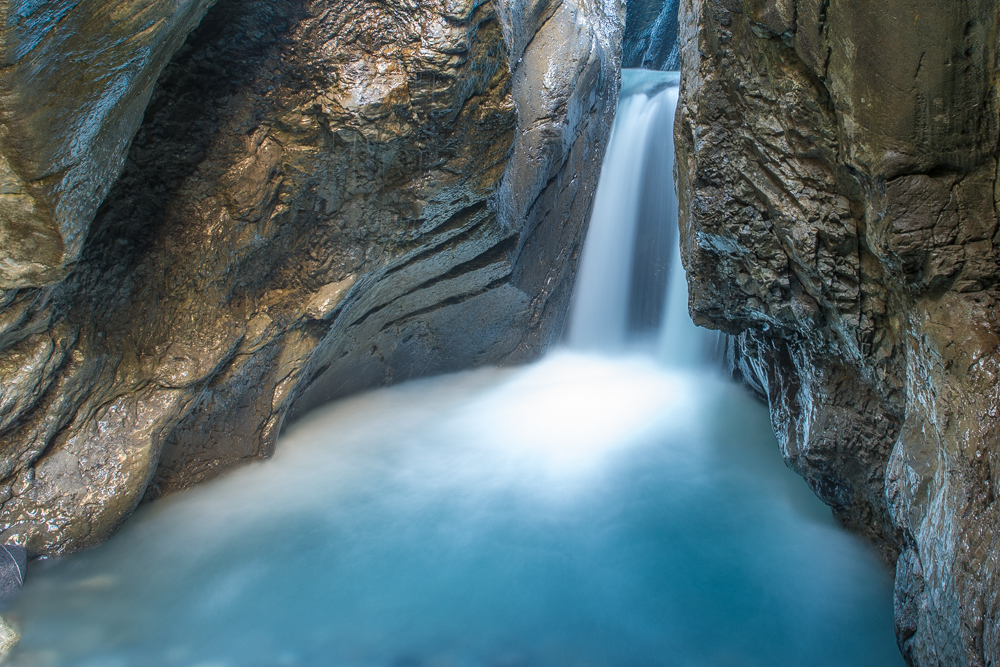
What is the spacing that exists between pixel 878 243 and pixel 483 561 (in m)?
2.62

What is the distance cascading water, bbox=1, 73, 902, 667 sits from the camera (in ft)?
9.30

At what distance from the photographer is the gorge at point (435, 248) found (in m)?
2.14

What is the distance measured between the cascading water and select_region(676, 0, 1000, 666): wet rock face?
572mm

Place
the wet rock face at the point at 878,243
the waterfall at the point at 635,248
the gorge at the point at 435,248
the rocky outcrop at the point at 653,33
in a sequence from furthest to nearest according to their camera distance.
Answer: the rocky outcrop at the point at 653,33, the waterfall at the point at 635,248, the gorge at the point at 435,248, the wet rock face at the point at 878,243

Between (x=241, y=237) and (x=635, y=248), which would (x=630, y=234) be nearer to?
(x=635, y=248)

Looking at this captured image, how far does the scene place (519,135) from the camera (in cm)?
496

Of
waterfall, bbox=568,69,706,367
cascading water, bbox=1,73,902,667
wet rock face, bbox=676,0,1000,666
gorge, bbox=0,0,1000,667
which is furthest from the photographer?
waterfall, bbox=568,69,706,367

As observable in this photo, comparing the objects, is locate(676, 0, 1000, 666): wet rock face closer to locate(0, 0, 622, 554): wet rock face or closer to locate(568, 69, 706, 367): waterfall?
locate(0, 0, 622, 554): wet rock face

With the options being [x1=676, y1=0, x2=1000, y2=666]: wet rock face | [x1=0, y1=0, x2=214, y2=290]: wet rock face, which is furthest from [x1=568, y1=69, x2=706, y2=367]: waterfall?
[x1=0, y1=0, x2=214, y2=290]: wet rock face

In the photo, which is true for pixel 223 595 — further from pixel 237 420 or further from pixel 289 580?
pixel 237 420

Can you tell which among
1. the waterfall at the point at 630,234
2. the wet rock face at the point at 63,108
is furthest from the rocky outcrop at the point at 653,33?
the wet rock face at the point at 63,108

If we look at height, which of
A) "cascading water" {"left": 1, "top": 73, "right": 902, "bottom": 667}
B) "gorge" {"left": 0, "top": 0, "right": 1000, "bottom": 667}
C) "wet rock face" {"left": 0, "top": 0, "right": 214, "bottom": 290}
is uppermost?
"wet rock face" {"left": 0, "top": 0, "right": 214, "bottom": 290}

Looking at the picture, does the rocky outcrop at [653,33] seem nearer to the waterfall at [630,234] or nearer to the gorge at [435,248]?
the waterfall at [630,234]

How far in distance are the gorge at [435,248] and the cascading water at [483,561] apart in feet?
0.17
